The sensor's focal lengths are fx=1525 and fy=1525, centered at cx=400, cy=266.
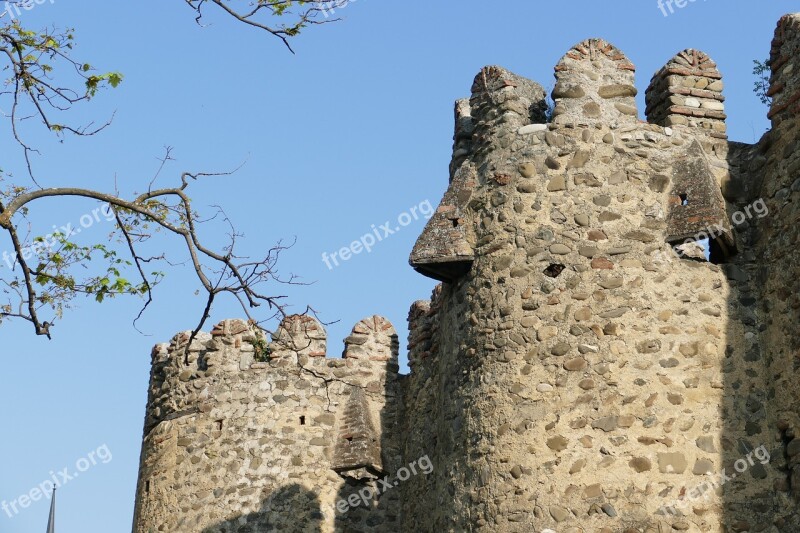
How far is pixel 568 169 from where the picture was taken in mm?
12133

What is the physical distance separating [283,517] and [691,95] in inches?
237

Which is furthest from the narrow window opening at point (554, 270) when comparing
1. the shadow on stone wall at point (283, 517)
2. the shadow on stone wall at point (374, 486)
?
the shadow on stone wall at point (283, 517)

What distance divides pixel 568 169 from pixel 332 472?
4932 millimetres

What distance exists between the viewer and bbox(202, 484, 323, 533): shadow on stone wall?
1531 centimetres

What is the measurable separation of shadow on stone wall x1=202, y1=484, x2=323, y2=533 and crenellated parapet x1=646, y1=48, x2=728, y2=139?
545 centimetres

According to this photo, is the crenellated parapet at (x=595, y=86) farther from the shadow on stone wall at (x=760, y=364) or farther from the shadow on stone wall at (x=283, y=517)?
the shadow on stone wall at (x=283, y=517)

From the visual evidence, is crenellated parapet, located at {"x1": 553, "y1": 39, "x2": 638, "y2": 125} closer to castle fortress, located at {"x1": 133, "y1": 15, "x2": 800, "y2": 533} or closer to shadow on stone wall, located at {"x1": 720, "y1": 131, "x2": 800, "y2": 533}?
castle fortress, located at {"x1": 133, "y1": 15, "x2": 800, "y2": 533}

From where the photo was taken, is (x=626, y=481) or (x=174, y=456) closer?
(x=626, y=481)

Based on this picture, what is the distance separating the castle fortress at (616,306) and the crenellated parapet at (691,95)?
15mm

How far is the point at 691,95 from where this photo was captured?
12.5 m

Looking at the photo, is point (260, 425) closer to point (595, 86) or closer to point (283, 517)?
point (283, 517)

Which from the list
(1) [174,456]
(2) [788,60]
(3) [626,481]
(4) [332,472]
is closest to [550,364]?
(3) [626,481]

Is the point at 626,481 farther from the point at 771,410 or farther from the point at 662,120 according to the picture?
the point at 662,120

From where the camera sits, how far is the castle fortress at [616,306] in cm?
1112
